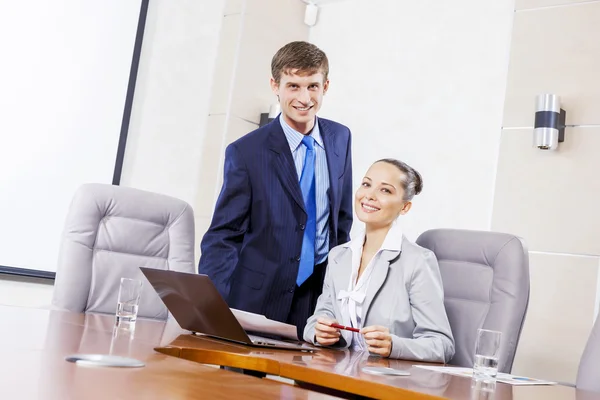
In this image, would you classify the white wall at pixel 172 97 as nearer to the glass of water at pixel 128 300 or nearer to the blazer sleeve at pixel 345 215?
the blazer sleeve at pixel 345 215

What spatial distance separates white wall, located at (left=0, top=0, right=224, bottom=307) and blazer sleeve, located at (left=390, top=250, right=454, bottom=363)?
259cm

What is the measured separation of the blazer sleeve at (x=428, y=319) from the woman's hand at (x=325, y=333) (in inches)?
7.3

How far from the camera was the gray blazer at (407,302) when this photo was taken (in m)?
2.12

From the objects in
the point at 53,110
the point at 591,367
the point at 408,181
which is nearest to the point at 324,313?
the point at 408,181

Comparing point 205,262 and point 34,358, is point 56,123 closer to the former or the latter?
point 205,262

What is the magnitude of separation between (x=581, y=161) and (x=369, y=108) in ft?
5.17

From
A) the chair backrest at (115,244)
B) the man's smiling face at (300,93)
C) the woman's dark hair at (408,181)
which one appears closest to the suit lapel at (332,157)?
the man's smiling face at (300,93)

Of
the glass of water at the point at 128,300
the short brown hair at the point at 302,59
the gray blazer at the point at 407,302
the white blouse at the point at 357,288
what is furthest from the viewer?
the short brown hair at the point at 302,59

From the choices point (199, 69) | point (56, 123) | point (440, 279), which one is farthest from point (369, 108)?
point (440, 279)

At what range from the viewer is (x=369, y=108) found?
16.2 feet

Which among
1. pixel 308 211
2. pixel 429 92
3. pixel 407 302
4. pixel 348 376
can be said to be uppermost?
pixel 429 92

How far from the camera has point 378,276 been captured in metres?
2.24

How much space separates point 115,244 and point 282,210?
2.13ft

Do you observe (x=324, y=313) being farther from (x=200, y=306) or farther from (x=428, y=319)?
(x=200, y=306)
